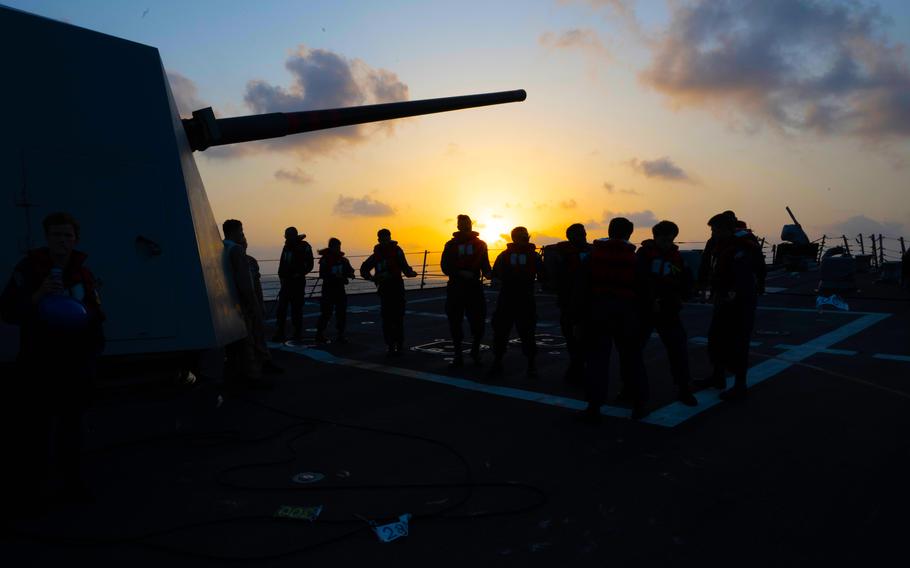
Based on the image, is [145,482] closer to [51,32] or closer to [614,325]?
[51,32]

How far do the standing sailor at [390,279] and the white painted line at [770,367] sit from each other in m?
4.28

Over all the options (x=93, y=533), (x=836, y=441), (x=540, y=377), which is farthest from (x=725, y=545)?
(x=540, y=377)

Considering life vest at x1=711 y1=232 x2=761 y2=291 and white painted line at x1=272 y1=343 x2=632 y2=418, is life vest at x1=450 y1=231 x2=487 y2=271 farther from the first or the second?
life vest at x1=711 y1=232 x2=761 y2=291

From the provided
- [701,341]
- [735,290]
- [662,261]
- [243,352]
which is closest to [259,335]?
[243,352]

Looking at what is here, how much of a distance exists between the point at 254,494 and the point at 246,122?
310cm

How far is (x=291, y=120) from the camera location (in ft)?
17.0

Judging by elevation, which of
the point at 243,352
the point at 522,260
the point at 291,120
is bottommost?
the point at 243,352

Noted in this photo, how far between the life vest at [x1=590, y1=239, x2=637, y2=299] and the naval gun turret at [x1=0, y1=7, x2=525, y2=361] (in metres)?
3.04

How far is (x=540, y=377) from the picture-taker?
22.1 feet

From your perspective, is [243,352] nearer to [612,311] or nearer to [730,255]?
[612,311]

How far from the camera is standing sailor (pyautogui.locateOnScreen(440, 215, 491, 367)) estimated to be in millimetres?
7438

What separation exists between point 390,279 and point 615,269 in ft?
14.6

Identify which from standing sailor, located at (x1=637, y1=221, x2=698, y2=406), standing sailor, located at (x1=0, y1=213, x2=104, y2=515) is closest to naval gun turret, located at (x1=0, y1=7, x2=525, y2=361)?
standing sailor, located at (x1=0, y1=213, x2=104, y2=515)

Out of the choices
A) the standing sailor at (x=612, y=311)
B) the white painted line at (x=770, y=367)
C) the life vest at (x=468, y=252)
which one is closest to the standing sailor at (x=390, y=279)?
the life vest at (x=468, y=252)
